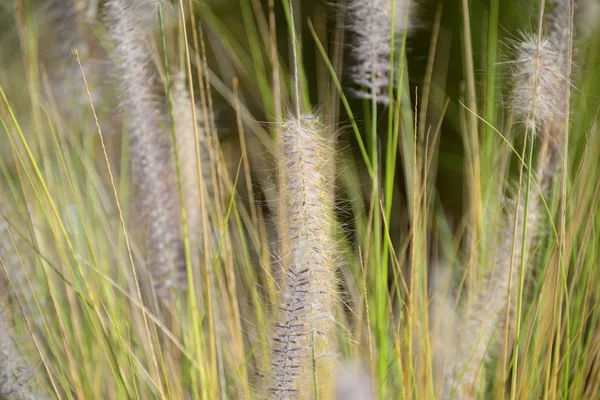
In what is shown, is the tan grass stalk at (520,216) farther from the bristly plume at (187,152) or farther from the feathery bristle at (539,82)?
the bristly plume at (187,152)

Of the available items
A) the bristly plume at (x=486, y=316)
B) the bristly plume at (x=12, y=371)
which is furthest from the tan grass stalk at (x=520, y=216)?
the bristly plume at (x=12, y=371)

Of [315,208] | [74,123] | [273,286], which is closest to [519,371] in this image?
[273,286]

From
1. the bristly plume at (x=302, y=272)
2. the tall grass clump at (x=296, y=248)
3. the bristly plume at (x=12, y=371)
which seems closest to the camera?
the bristly plume at (x=302, y=272)

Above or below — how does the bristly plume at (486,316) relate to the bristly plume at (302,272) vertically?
below

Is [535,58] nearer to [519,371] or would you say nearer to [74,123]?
[519,371]

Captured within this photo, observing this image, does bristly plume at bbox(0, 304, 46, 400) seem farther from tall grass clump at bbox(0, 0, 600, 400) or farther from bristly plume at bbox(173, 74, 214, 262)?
bristly plume at bbox(173, 74, 214, 262)

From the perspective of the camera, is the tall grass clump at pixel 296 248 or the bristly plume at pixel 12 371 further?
the bristly plume at pixel 12 371
